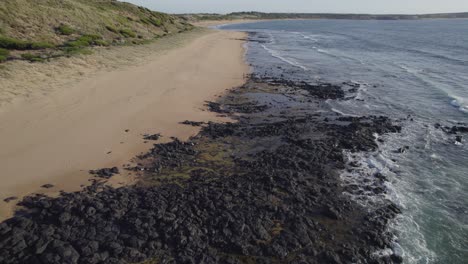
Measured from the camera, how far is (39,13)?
124ft

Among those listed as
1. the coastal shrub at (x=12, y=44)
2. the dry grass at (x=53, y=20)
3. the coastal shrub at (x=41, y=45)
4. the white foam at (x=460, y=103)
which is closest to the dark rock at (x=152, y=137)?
the coastal shrub at (x=12, y=44)

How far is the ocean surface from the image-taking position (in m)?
11.6

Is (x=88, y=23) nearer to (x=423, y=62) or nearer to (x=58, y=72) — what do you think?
(x=58, y=72)

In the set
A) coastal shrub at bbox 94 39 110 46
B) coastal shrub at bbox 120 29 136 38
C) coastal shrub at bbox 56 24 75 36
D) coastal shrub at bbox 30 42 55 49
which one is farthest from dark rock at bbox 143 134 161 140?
coastal shrub at bbox 120 29 136 38

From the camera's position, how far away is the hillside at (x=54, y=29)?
1163 inches

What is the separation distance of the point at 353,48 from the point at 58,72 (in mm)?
49251

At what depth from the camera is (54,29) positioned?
121 ft

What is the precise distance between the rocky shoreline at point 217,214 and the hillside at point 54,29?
19.3m

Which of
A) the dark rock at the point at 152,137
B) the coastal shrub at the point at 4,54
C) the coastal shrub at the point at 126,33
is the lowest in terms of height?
the coastal shrub at the point at 126,33

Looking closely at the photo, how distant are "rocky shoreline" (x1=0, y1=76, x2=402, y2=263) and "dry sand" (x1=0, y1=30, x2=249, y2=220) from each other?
1.35 meters

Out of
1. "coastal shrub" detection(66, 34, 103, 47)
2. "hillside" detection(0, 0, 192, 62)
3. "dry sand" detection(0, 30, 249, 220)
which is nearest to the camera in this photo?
"dry sand" detection(0, 30, 249, 220)

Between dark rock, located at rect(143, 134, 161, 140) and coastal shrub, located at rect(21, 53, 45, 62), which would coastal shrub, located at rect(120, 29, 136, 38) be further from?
dark rock, located at rect(143, 134, 161, 140)

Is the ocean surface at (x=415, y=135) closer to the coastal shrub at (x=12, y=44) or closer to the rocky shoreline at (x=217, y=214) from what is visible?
the rocky shoreline at (x=217, y=214)

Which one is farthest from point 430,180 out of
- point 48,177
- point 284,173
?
point 48,177
